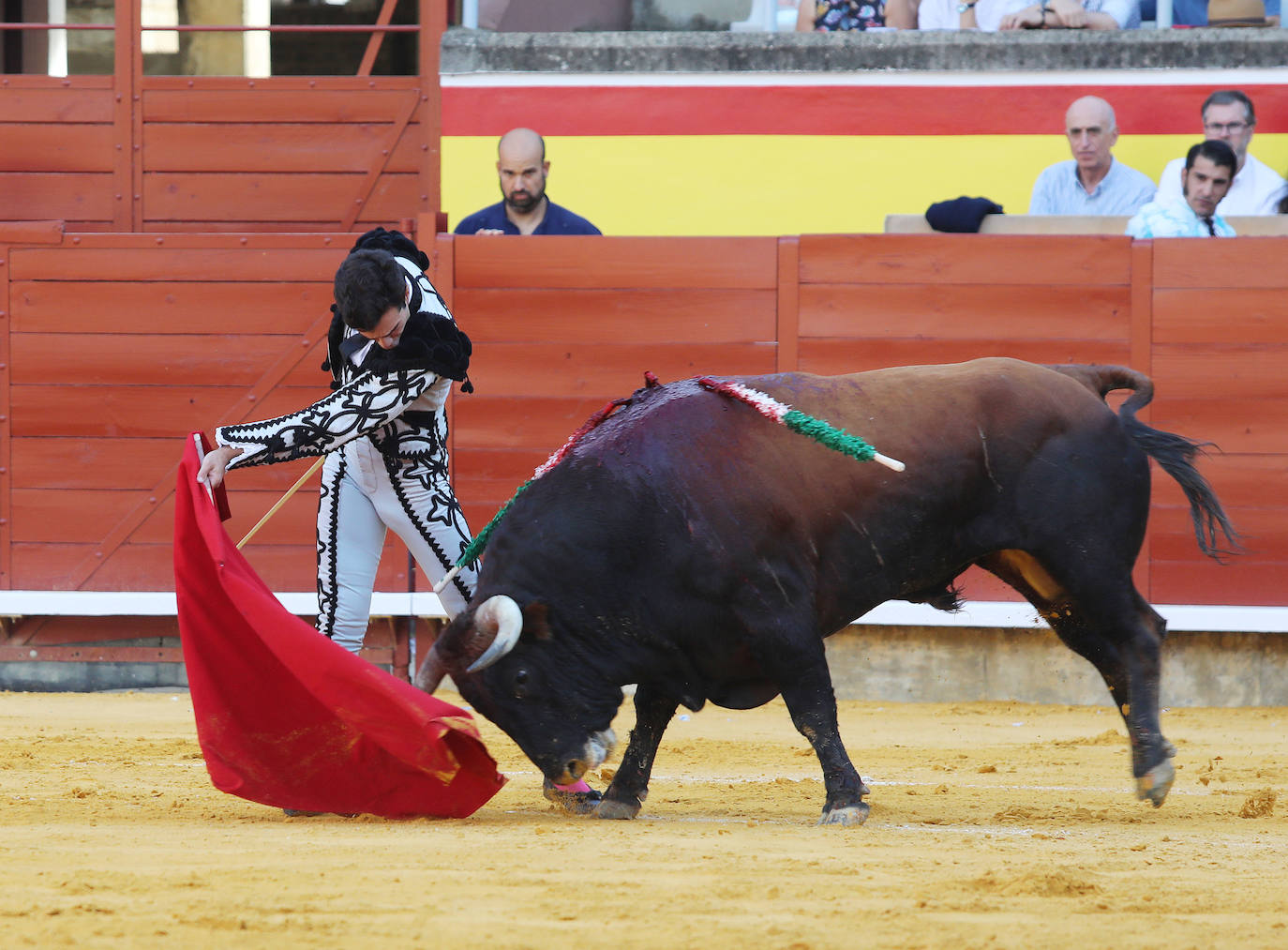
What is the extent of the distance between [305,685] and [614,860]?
1024mm

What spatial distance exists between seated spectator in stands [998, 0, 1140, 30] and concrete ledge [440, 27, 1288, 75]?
0.21ft

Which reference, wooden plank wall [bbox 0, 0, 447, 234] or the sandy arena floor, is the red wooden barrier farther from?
the sandy arena floor

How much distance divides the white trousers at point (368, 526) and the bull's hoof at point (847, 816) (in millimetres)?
1049

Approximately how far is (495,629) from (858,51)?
4240mm

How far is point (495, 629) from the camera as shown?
3.84 metres

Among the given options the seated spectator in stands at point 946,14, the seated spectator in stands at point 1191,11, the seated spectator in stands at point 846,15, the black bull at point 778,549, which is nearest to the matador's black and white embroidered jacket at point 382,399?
the black bull at point 778,549

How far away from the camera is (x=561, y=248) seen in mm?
6664

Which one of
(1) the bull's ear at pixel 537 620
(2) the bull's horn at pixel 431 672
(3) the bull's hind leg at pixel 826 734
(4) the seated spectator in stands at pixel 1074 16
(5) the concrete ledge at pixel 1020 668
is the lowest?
(5) the concrete ledge at pixel 1020 668

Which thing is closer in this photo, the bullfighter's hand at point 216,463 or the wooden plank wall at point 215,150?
the bullfighter's hand at point 216,463

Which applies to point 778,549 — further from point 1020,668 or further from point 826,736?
point 1020,668

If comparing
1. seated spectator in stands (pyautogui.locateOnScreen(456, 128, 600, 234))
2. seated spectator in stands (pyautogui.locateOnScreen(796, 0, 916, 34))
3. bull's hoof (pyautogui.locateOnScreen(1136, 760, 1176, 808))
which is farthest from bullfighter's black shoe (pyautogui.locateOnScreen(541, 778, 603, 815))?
seated spectator in stands (pyautogui.locateOnScreen(796, 0, 916, 34))

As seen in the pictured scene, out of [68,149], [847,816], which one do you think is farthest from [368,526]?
[68,149]

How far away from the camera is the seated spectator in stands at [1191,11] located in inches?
293

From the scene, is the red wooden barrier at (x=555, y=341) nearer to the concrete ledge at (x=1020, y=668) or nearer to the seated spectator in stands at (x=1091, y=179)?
the concrete ledge at (x=1020, y=668)
